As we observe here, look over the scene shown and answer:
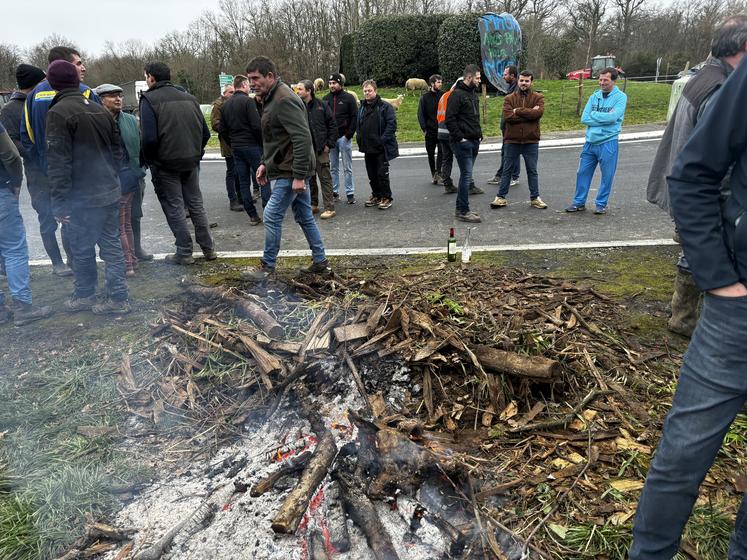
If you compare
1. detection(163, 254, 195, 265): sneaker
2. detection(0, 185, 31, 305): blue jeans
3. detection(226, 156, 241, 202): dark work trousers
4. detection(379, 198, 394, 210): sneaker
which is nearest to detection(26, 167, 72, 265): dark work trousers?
detection(0, 185, 31, 305): blue jeans

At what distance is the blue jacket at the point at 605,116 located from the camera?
733cm

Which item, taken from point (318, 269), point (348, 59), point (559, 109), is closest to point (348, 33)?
point (348, 59)

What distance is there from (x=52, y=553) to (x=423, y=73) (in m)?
26.3

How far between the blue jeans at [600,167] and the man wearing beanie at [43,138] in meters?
6.54

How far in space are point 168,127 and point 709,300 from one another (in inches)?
226

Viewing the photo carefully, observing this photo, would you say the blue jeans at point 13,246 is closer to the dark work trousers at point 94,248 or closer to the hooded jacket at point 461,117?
the dark work trousers at point 94,248

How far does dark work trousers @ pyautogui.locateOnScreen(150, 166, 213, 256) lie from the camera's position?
20.3 feet

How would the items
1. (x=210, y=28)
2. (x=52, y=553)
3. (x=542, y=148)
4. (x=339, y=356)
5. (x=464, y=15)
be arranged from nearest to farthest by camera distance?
(x=52, y=553), (x=339, y=356), (x=542, y=148), (x=464, y=15), (x=210, y=28)

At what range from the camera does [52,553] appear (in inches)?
99.2

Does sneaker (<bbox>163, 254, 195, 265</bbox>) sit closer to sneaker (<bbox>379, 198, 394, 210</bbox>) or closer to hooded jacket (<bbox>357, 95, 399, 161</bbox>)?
sneaker (<bbox>379, 198, 394, 210</bbox>)

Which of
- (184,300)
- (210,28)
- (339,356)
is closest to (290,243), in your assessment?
(184,300)

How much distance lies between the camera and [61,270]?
6.34 metres

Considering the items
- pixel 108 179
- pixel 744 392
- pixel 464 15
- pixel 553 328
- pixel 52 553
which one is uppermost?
pixel 464 15

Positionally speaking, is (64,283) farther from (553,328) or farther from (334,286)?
(553,328)
